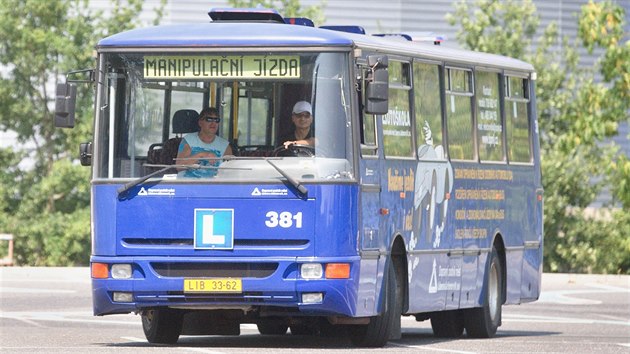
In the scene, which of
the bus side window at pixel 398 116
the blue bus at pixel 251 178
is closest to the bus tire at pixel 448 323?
the blue bus at pixel 251 178

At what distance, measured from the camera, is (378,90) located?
14688 millimetres

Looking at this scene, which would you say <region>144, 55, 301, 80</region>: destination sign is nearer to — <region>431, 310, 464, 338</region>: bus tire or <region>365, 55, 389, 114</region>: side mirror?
<region>365, 55, 389, 114</region>: side mirror

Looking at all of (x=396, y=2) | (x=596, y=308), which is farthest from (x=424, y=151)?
(x=396, y=2)

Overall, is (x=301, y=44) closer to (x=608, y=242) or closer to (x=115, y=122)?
(x=115, y=122)

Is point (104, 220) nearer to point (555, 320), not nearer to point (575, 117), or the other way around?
point (555, 320)

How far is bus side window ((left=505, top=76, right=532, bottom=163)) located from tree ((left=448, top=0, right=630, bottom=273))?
799cm

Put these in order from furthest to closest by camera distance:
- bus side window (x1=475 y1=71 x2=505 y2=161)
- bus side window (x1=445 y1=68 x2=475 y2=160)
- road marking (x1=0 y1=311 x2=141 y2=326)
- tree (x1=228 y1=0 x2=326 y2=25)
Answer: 1. tree (x1=228 y1=0 x2=326 y2=25)
2. road marking (x1=0 y1=311 x2=141 y2=326)
3. bus side window (x1=475 y1=71 x2=505 y2=161)
4. bus side window (x1=445 y1=68 x2=475 y2=160)

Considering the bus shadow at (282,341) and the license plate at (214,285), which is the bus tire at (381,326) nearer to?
the bus shadow at (282,341)

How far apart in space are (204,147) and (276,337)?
11.1 feet

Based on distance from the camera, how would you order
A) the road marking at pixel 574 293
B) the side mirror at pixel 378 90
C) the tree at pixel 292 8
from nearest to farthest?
the side mirror at pixel 378 90
the road marking at pixel 574 293
the tree at pixel 292 8

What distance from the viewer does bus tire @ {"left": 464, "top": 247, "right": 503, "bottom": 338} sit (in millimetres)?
18781

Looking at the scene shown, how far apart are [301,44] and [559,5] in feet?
96.5

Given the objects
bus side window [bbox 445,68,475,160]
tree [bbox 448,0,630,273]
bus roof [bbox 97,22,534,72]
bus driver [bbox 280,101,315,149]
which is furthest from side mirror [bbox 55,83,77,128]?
tree [bbox 448,0,630,273]

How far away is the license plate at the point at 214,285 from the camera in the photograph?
574 inches
